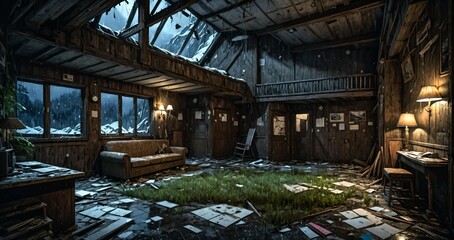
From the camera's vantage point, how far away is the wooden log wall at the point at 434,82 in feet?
10.1

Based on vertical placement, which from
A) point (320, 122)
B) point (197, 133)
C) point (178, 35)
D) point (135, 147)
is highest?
point (178, 35)

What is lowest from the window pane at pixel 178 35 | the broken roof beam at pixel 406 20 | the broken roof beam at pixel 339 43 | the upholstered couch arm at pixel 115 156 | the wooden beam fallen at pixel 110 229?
the wooden beam fallen at pixel 110 229

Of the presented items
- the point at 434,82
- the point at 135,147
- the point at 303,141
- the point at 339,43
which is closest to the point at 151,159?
the point at 135,147

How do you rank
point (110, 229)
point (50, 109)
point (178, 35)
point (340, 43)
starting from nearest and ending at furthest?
point (110, 229) < point (50, 109) < point (340, 43) < point (178, 35)

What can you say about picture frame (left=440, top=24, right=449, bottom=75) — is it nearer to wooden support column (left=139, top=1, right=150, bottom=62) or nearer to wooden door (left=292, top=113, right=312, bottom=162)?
wooden support column (left=139, top=1, right=150, bottom=62)

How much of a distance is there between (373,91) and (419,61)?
4097mm

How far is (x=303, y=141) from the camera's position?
A: 1062 centimetres

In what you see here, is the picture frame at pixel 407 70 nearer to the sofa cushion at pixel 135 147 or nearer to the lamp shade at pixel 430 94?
the lamp shade at pixel 430 94

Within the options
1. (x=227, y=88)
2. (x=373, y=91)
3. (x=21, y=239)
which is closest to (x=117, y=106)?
(x=227, y=88)

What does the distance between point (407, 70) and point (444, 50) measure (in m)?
2.03

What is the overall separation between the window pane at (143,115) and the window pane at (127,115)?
11.6 inches

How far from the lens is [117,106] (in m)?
7.41

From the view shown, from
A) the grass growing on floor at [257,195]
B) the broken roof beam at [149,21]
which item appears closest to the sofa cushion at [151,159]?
the grass growing on floor at [257,195]

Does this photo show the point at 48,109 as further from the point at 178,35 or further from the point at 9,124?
the point at 178,35
